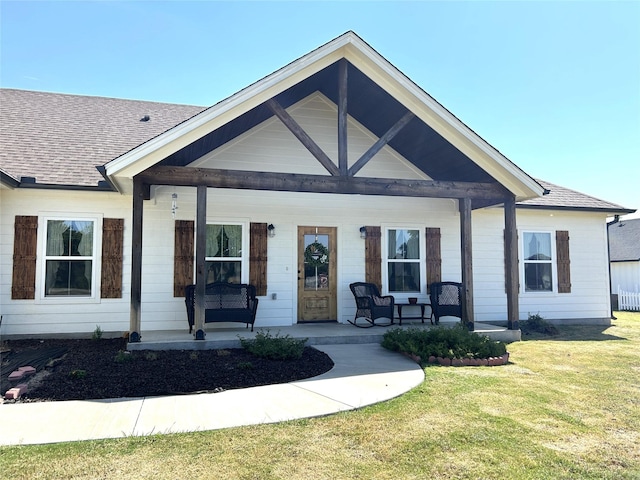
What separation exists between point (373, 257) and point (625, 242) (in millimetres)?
17214

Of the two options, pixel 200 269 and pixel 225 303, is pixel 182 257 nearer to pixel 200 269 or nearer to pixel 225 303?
pixel 225 303

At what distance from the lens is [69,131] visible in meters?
9.32

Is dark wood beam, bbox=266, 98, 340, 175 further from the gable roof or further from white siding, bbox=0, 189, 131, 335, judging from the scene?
white siding, bbox=0, 189, 131, 335

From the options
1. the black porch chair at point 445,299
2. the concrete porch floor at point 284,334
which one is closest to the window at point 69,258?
the concrete porch floor at point 284,334

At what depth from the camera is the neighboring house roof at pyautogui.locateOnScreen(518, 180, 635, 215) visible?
955cm

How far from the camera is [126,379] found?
15.8 feet

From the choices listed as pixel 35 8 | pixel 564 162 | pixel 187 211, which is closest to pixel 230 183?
pixel 187 211

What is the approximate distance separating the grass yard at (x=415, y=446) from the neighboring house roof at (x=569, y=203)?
583 cm

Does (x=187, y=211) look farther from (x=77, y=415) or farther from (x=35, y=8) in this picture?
(x=77, y=415)

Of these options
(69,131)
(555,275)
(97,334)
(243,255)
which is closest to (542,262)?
(555,275)

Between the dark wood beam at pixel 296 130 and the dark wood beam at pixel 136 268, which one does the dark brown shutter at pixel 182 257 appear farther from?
the dark wood beam at pixel 296 130

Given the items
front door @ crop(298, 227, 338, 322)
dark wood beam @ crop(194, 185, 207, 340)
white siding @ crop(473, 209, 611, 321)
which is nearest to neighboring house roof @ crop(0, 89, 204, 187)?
dark wood beam @ crop(194, 185, 207, 340)

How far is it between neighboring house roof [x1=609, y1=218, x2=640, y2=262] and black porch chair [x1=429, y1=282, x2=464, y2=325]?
13.3 meters

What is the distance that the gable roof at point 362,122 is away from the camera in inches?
242
